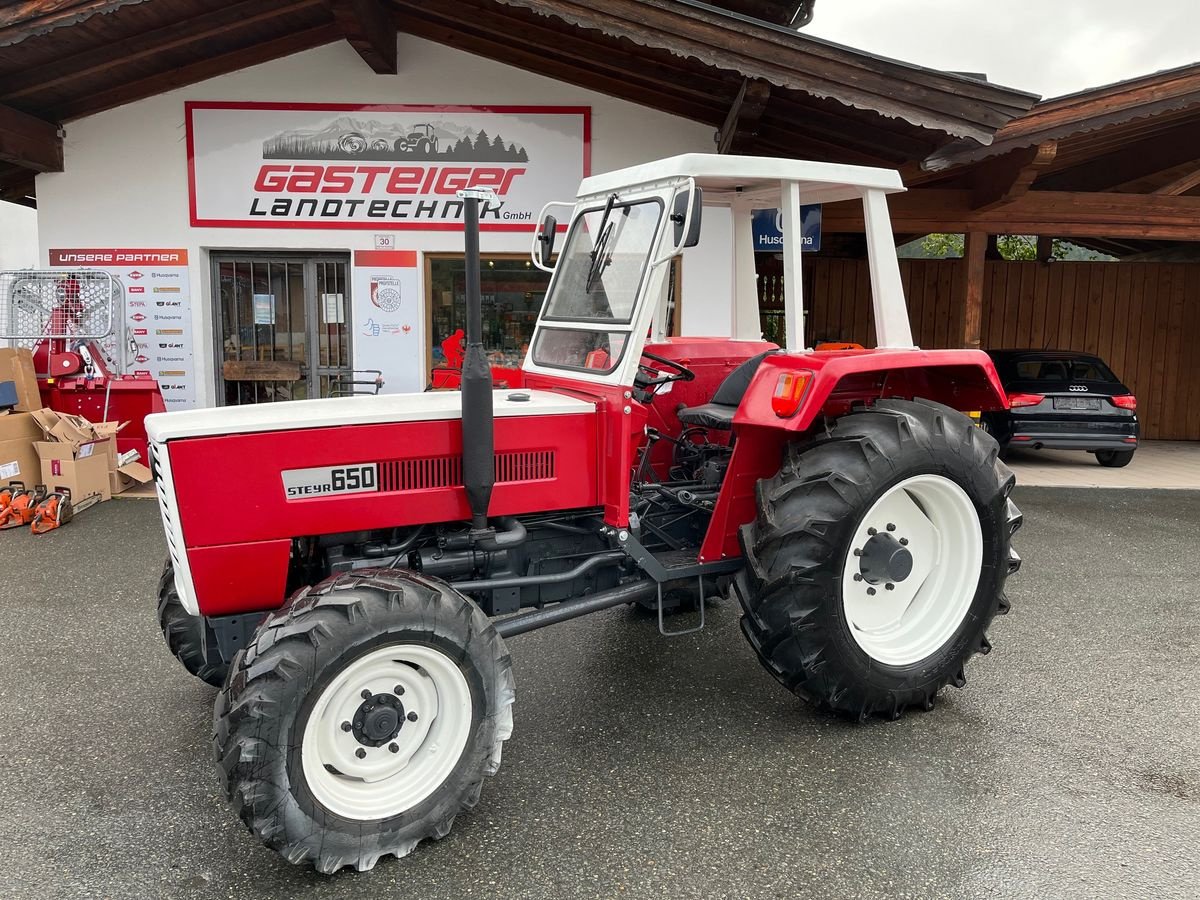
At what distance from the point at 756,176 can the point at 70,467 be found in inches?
230

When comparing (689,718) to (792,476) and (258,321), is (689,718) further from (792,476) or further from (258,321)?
(258,321)

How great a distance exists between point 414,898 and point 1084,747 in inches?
91.4

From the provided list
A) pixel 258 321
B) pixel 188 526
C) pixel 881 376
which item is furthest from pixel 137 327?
pixel 881 376

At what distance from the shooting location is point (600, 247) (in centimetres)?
334

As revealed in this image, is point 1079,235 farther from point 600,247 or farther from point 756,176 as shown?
point 600,247

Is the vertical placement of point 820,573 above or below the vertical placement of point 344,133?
below

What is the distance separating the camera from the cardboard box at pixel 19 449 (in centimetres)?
644

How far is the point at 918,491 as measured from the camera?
333 cm

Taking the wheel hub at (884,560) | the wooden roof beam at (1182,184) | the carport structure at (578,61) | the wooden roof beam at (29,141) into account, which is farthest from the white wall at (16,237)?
the wooden roof beam at (1182,184)

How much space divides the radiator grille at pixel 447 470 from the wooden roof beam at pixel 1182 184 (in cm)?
841

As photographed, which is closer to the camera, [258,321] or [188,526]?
[188,526]

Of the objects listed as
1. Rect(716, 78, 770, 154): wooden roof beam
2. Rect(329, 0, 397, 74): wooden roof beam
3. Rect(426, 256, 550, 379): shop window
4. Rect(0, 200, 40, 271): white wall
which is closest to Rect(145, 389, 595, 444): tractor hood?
Rect(716, 78, 770, 154): wooden roof beam

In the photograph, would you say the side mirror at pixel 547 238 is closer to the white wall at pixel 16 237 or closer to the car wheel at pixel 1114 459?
the car wheel at pixel 1114 459

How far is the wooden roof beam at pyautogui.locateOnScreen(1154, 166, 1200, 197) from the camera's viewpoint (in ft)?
27.8
